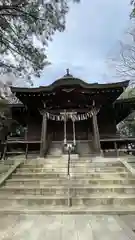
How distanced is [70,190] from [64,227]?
178 cm

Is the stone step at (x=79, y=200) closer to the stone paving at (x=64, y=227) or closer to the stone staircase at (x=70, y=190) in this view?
the stone staircase at (x=70, y=190)

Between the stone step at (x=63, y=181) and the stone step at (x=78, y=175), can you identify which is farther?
the stone step at (x=78, y=175)

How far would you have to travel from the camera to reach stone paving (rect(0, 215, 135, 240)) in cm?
278

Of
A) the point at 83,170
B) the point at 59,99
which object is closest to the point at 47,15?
the point at 59,99

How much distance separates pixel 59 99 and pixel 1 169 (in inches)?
192

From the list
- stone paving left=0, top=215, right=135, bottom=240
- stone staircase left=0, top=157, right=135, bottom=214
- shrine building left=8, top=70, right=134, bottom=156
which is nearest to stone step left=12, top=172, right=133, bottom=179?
stone staircase left=0, top=157, right=135, bottom=214

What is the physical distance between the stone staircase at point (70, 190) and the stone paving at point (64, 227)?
1.03ft

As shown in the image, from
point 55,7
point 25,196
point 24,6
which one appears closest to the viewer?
point 25,196

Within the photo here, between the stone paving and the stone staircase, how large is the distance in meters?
Result: 0.31

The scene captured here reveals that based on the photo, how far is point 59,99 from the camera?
995cm

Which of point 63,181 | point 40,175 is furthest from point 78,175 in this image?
point 40,175

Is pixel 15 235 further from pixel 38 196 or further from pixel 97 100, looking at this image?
pixel 97 100

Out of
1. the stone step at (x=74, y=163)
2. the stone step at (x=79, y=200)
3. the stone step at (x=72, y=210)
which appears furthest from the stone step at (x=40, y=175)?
the stone step at (x=72, y=210)

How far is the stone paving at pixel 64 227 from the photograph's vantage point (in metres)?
2.78
